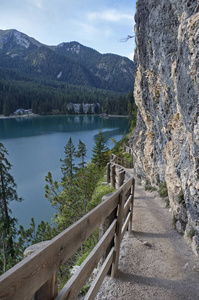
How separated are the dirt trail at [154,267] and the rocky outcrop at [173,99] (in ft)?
1.29

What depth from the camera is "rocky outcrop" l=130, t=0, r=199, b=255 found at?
422 cm

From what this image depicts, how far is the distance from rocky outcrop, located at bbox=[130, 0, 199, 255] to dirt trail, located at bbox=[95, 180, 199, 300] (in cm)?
39

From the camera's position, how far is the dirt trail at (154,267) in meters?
3.04

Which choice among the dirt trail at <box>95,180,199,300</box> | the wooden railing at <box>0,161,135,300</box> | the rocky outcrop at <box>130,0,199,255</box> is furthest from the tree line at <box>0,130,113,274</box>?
the wooden railing at <box>0,161,135,300</box>

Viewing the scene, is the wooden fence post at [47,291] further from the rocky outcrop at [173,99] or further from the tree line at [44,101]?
the tree line at [44,101]

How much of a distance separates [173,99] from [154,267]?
4930 millimetres

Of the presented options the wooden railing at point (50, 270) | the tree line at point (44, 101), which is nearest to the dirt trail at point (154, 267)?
the wooden railing at point (50, 270)

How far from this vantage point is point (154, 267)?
A: 3734mm

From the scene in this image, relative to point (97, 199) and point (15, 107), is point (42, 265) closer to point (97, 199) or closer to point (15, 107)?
point (97, 199)

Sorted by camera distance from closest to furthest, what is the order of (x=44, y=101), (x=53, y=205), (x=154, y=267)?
(x=154, y=267) → (x=53, y=205) → (x=44, y=101)

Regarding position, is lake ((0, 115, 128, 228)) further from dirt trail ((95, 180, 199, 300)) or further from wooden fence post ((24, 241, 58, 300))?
wooden fence post ((24, 241, 58, 300))

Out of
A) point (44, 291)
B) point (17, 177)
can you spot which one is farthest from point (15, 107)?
point (44, 291)

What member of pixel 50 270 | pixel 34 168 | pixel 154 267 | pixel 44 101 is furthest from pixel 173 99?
pixel 44 101

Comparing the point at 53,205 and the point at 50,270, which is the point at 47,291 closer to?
the point at 50,270
